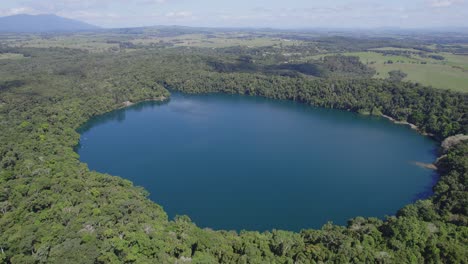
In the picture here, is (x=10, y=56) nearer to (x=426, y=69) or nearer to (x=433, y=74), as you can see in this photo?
(x=433, y=74)

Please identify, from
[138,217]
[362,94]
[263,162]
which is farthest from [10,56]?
[138,217]

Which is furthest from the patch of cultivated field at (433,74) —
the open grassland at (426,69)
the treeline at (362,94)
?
the treeline at (362,94)

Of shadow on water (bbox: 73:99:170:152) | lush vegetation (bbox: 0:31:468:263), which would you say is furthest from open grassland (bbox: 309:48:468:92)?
shadow on water (bbox: 73:99:170:152)

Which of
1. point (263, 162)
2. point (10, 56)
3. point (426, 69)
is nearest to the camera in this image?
point (263, 162)

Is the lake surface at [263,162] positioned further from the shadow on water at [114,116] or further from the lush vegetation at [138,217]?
the lush vegetation at [138,217]

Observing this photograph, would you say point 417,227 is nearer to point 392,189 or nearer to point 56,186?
point 392,189

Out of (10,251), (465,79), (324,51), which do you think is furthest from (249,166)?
(324,51)

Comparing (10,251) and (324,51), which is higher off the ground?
(324,51)

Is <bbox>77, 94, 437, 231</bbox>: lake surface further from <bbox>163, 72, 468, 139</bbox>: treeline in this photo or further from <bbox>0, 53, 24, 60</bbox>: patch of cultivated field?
<bbox>0, 53, 24, 60</bbox>: patch of cultivated field
